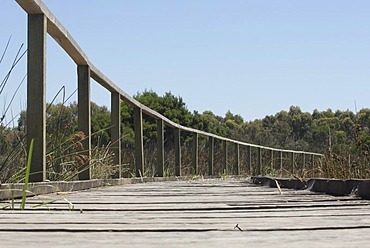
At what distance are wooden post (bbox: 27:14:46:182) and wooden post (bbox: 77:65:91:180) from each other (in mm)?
1332

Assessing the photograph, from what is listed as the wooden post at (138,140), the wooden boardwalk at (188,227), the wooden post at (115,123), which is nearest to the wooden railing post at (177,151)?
the wooden post at (138,140)

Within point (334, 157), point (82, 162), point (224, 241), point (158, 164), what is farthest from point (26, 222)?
point (158, 164)

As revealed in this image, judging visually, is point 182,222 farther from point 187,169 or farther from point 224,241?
point 187,169

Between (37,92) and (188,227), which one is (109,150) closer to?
(37,92)

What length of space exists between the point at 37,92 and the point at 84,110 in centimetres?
147

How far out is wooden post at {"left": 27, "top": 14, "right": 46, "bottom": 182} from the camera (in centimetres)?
346

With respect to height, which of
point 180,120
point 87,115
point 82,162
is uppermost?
point 180,120

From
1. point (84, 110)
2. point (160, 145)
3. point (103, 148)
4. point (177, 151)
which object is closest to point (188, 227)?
point (84, 110)

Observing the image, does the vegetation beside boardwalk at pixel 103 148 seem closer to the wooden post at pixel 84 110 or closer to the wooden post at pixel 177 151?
the wooden post at pixel 84 110

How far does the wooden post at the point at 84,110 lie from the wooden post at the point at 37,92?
1332 mm

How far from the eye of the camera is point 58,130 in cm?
445

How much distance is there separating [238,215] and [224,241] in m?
0.71

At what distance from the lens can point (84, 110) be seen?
16.3 ft

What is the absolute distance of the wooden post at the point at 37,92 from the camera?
3.46 m
